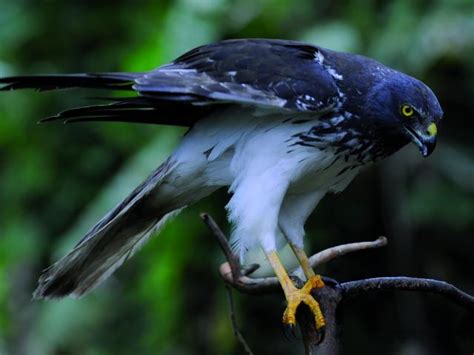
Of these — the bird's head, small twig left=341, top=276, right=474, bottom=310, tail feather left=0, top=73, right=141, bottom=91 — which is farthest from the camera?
the bird's head

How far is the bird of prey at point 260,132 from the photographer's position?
3.67m

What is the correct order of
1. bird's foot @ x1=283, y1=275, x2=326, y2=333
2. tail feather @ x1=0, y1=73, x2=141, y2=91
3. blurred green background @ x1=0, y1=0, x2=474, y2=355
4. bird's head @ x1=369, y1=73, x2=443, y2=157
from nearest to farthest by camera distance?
tail feather @ x1=0, y1=73, x2=141, y2=91
bird's foot @ x1=283, y1=275, x2=326, y2=333
bird's head @ x1=369, y1=73, x2=443, y2=157
blurred green background @ x1=0, y1=0, x2=474, y2=355

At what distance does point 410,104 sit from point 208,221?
42.6 inches

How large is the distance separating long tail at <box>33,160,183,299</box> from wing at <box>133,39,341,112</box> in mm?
465

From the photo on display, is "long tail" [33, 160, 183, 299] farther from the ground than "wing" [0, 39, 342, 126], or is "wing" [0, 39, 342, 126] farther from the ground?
"wing" [0, 39, 342, 126]

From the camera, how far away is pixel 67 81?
10.5ft

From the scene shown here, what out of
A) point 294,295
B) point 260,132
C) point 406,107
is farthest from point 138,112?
point 406,107

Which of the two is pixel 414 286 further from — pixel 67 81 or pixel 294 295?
pixel 67 81

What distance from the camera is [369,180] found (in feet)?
21.0

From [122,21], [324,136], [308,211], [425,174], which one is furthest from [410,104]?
[122,21]

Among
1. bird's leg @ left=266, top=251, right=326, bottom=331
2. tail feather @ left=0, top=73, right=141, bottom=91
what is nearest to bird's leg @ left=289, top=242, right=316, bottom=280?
bird's leg @ left=266, top=251, right=326, bottom=331

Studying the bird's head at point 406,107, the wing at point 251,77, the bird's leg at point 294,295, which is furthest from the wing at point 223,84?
the bird's leg at point 294,295

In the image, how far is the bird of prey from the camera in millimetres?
3672

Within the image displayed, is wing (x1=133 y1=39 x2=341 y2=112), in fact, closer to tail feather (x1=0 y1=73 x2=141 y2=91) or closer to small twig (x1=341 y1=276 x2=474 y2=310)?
tail feather (x1=0 y1=73 x2=141 y2=91)
